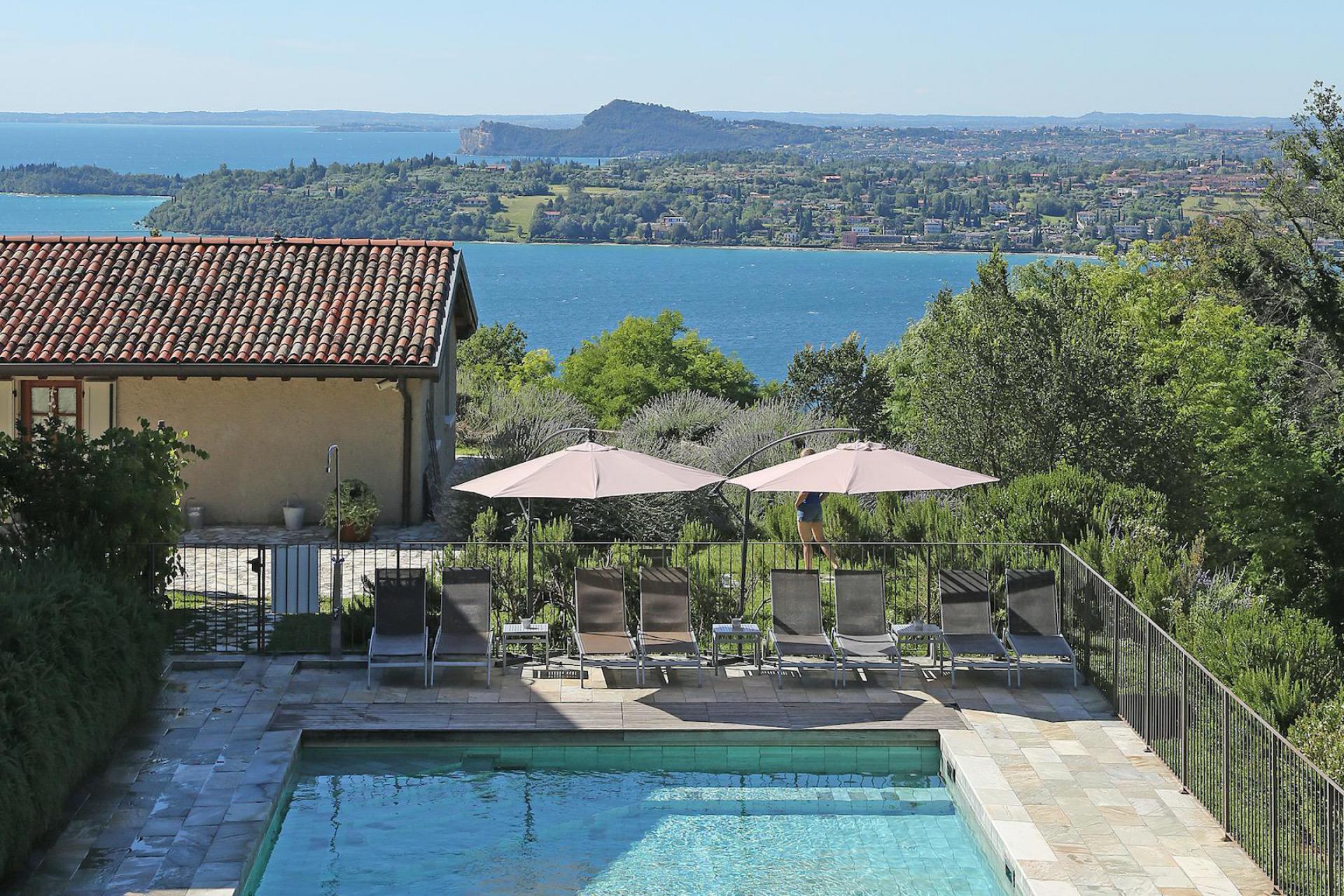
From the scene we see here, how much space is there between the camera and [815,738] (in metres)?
11.1

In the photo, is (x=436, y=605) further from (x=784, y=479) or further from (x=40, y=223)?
(x=40, y=223)

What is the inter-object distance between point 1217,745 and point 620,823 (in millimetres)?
4098

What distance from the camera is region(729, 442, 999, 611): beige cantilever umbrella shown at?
12672mm

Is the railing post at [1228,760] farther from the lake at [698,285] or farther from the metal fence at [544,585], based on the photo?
the lake at [698,285]

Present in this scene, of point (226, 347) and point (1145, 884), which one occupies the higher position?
point (226, 347)

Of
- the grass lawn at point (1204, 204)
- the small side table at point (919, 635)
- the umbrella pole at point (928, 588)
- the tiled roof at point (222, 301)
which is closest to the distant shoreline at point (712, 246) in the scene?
the grass lawn at point (1204, 204)

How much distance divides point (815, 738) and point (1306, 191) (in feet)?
93.8

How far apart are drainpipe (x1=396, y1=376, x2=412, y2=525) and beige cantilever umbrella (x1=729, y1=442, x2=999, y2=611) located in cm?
766

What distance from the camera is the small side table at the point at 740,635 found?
12.5 m

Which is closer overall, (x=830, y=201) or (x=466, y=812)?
(x=466, y=812)

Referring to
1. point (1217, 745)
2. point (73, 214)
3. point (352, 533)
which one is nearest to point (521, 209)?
point (73, 214)

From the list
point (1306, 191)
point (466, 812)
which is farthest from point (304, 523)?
point (1306, 191)

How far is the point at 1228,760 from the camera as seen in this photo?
8.77 m

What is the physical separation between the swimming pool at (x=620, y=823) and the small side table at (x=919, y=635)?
153 centimetres
